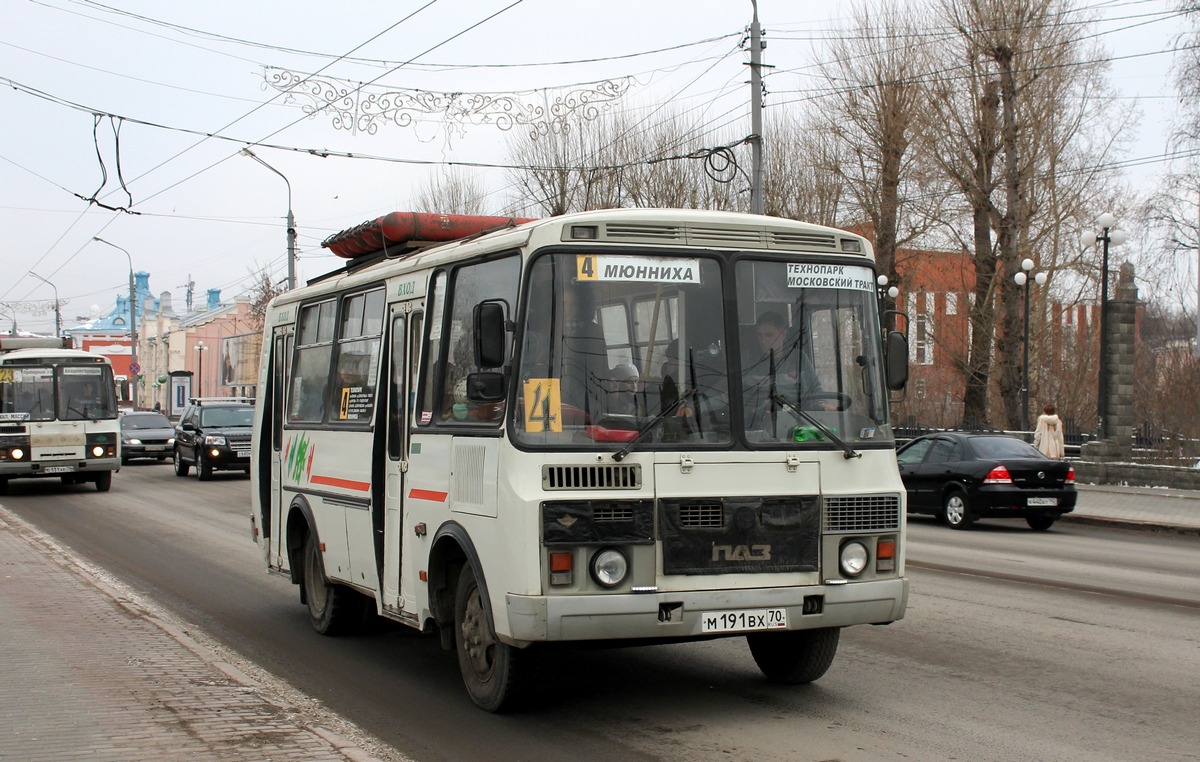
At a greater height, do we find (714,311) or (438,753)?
(714,311)

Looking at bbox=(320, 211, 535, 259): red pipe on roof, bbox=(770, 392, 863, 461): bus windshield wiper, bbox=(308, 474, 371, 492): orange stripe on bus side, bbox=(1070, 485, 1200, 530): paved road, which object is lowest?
bbox=(1070, 485, 1200, 530): paved road

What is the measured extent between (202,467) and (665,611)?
2654cm

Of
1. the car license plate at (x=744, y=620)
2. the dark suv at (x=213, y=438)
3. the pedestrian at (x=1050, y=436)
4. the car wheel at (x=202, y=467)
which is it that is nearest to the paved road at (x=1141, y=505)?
the pedestrian at (x=1050, y=436)

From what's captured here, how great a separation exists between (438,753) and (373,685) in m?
1.92

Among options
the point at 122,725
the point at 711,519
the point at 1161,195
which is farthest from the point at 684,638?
the point at 1161,195

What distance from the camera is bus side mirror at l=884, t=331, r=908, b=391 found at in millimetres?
7398

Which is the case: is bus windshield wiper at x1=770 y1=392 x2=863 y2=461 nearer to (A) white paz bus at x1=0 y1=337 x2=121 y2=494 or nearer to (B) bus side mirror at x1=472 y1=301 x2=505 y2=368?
(B) bus side mirror at x1=472 y1=301 x2=505 y2=368

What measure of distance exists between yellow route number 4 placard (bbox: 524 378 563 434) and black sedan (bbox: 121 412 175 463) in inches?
1326

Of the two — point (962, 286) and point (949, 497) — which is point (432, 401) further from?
point (962, 286)

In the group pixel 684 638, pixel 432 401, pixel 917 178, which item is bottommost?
pixel 684 638

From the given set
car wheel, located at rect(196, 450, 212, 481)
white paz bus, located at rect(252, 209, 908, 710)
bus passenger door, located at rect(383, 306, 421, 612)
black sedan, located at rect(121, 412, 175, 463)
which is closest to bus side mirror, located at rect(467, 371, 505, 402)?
white paz bus, located at rect(252, 209, 908, 710)

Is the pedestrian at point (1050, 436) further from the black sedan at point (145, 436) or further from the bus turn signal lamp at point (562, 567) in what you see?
the black sedan at point (145, 436)

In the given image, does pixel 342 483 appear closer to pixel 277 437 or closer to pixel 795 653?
pixel 277 437

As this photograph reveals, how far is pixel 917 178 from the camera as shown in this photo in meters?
38.2
